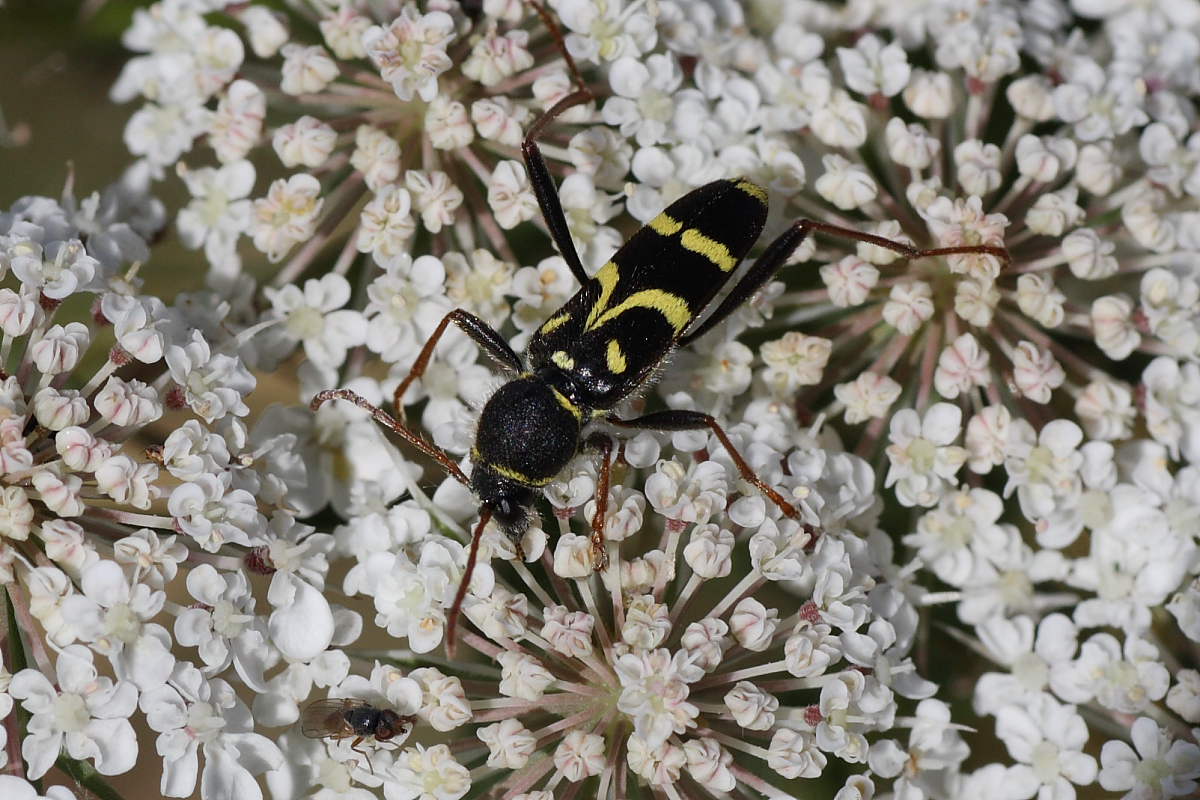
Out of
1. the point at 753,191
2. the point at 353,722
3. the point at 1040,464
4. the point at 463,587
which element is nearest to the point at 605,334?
the point at 753,191

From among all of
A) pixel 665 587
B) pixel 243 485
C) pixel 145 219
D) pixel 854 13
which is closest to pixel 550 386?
→ pixel 665 587

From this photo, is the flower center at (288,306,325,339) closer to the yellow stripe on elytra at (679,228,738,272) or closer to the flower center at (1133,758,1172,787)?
the yellow stripe on elytra at (679,228,738,272)

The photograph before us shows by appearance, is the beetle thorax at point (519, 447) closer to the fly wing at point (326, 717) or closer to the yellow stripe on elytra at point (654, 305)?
the yellow stripe on elytra at point (654, 305)

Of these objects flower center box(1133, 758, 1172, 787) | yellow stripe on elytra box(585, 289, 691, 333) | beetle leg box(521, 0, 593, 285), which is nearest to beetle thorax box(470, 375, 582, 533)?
yellow stripe on elytra box(585, 289, 691, 333)

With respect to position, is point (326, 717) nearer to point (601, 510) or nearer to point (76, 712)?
point (76, 712)

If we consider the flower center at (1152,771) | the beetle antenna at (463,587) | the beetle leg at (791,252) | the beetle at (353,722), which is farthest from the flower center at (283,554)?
the flower center at (1152,771)

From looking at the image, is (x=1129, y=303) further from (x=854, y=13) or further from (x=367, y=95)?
(x=367, y=95)
